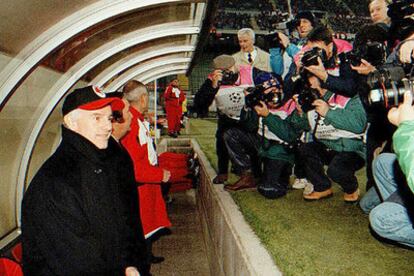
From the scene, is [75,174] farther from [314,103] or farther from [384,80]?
[314,103]

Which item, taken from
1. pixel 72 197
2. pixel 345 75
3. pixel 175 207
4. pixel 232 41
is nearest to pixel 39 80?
pixel 72 197

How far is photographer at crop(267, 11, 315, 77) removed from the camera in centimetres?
452

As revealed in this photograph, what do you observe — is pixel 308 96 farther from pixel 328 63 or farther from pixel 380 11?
pixel 380 11

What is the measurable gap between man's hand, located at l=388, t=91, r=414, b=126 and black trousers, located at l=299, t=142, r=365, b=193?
2194mm

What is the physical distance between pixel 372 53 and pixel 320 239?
1580 millimetres

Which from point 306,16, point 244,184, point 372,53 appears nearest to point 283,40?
point 306,16

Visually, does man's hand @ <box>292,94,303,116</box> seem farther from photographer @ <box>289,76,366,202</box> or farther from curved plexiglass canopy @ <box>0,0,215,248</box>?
curved plexiglass canopy @ <box>0,0,215,248</box>

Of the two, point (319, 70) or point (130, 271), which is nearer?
point (130, 271)

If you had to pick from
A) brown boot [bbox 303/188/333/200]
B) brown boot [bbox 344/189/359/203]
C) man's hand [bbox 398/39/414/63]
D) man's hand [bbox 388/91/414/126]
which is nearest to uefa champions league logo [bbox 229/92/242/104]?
brown boot [bbox 303/188/333/200]

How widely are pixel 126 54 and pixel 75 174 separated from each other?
3912 mm

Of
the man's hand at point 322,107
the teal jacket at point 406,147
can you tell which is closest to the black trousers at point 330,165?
the man's hand at point 322,107

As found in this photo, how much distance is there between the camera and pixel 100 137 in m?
2.41

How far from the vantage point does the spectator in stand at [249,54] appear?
187 inches

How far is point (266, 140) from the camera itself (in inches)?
174
